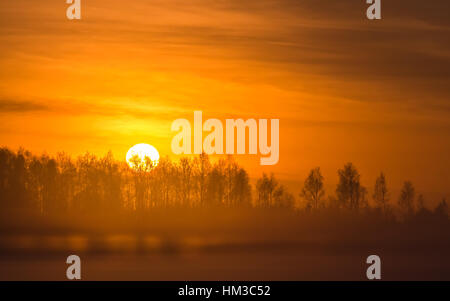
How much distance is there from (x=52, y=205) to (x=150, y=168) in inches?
765

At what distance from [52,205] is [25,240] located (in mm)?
10687

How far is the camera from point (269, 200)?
115312 mm

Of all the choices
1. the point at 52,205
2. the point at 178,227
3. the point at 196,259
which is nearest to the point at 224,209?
the point at 178,227

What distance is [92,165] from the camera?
11488cm

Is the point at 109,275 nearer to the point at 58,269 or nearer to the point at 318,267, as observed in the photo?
the point at 58,269

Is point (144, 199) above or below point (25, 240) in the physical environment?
above

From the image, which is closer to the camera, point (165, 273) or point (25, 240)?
point (165, 273)

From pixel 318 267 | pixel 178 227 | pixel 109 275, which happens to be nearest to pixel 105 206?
pixel 178 227
